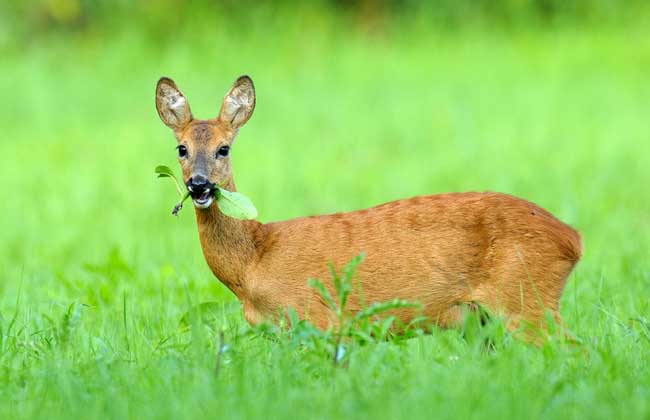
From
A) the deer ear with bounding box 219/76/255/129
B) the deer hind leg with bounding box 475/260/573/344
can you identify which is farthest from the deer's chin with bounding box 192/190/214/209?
the deer hind leg with bounding box 475/260/573/344

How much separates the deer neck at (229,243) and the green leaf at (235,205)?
0.22m

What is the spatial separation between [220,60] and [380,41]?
255cm

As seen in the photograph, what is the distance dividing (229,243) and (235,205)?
36 cm

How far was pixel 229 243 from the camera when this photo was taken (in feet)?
17.6

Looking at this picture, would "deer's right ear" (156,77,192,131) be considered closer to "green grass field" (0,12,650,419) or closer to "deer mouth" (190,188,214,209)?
"deer mouth" (190,188,214,209)

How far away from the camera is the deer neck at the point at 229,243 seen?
533cm

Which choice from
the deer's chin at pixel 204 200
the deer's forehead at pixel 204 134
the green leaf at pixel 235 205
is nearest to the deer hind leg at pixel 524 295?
the green leaf at pixel 235 205

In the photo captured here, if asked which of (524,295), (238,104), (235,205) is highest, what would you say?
(238,104)

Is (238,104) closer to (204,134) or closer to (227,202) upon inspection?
(204,134)

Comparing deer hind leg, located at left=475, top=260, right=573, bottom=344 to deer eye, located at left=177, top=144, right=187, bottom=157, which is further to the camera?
deer eye, located at left=177, top=144, right=187, bottom=157

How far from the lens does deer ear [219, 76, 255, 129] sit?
5582 millimetres

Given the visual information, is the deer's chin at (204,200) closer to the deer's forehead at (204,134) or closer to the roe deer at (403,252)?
the roe deer at (403,252)

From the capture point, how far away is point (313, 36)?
17.3 metres

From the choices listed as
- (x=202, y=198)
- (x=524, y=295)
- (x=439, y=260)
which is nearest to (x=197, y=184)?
(x=202, y=198)
